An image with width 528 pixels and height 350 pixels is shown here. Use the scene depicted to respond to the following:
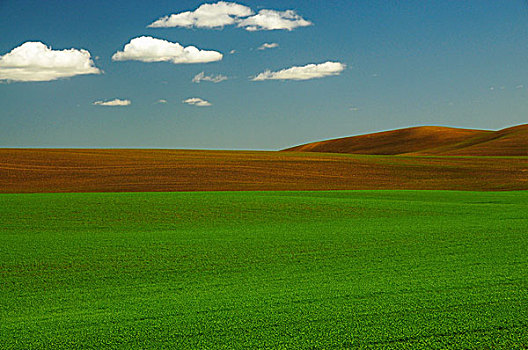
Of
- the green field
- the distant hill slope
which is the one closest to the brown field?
the green field

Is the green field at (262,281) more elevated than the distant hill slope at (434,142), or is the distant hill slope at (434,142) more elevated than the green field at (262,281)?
the distant hill slope at (434,142)

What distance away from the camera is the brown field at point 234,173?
29172 millimetres

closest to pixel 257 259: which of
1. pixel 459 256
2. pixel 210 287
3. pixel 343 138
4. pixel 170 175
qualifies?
pixel 210 287

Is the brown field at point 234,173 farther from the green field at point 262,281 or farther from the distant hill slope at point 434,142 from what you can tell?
the distant hill slope at point 434,142

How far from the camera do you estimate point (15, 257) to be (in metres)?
9.70

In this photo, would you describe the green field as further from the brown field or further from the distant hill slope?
the distant hill slope

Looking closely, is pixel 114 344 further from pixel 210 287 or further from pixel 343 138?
pixel 343 138

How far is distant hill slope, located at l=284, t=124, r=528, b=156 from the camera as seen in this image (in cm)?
6419

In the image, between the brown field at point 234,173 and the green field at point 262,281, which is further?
the brown field at point 234,173

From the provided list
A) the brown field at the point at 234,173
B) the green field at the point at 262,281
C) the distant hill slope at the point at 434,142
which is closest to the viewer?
the green field at the point at 262,281

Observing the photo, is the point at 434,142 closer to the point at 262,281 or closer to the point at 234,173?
the point at 234,173

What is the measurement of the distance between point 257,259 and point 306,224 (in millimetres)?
5466

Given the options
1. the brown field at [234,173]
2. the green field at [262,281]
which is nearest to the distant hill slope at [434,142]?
the brown field at [234,173]

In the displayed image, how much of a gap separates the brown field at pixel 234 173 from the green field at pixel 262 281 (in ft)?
44.0
